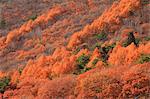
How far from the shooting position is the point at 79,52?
6400 cm

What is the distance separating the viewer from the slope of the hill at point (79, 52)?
43.1m

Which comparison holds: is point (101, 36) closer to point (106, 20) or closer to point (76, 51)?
point (106, 20)

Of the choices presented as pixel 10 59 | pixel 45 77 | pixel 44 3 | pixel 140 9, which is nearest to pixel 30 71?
pixel 45 77

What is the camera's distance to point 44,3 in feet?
348

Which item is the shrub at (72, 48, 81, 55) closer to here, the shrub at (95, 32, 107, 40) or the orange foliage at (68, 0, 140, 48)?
the orange foliage at (68, 0, 140, 48)

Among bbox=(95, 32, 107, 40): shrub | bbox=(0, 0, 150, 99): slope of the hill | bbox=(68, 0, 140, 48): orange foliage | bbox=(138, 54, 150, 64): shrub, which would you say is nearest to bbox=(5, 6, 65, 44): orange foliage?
bbox=(0, 0, 150, 99): slope of the hill

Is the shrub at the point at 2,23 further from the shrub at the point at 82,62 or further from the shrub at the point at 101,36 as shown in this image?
the shrub at the point at 82,62

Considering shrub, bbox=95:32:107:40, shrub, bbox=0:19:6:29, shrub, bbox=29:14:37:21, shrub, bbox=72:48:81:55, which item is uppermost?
shrub, bbox=95:32:107:40

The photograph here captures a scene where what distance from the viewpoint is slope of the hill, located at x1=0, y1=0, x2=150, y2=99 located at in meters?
43.1

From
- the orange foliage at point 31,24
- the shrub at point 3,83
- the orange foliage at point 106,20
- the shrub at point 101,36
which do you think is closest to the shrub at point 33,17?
the orange foliage at point 31,24

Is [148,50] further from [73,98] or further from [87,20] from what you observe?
[87,20]

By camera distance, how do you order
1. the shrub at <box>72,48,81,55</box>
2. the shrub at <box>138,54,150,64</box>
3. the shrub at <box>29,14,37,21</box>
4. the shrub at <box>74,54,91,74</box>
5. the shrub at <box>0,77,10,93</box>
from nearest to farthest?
the shrub at <box>138,54,150,64</box> → the shrub at <box>0,77,10,93</box> → the shrub at <box>74,54,91,74</box> → the shrub at <box>72,48,81,55</box> → the shrub at <box>29,14,37,21</box>

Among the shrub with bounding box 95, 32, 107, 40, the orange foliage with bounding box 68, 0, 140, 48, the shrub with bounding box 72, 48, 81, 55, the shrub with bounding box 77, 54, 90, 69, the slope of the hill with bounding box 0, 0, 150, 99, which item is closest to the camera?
the slope of the hill with bounding box 0, 0, 150, 99

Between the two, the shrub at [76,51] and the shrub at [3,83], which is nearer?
the shrub at [3,83]
